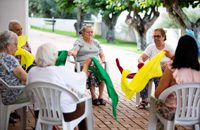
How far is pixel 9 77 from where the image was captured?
3674mm

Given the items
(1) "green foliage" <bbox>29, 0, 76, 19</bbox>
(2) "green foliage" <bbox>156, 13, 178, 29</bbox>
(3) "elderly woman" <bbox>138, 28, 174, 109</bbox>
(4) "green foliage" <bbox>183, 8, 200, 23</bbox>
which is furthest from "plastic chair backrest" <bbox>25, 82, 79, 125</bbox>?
(1) "green foliage" <bbox>29, 0, 76, 19</bbox>

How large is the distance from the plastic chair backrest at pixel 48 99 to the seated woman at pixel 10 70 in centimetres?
Answer: 53

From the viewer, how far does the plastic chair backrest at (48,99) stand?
306 centimetres

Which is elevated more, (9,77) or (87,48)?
(87,48)

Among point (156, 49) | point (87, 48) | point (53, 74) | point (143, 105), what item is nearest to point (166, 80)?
point (53, 74)

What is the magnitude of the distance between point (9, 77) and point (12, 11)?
168 inches

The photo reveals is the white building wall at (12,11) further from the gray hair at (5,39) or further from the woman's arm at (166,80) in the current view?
the woman's arm at (166,80)

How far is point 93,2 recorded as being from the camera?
19750mm

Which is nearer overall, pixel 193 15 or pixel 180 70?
pixel 180 70

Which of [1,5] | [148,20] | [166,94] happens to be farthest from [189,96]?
[148,20]

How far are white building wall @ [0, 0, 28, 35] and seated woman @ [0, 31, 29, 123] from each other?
12.9 ft

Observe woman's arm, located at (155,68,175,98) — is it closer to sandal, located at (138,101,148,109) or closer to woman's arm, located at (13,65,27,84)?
woman's arm, located at (13,65,27,84)

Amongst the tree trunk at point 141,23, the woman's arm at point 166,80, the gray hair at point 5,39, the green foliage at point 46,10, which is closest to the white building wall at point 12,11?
the gray hair at point 5,39

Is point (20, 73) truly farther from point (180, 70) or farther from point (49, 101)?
point (180, 70)
